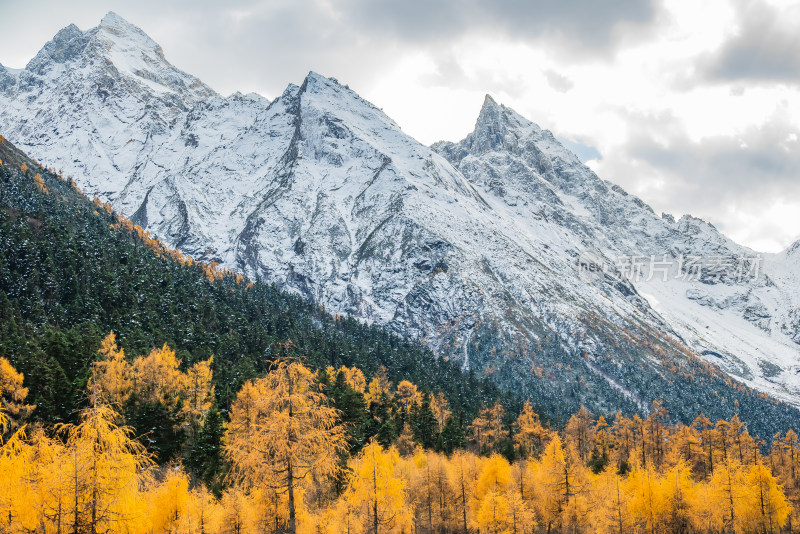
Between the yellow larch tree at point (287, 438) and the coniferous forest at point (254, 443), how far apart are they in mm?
69

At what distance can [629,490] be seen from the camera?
59.4 metres

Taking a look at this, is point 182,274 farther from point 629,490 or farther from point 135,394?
point 629,490

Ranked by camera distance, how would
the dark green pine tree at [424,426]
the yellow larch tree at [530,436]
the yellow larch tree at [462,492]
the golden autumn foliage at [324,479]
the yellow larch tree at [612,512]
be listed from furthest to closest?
the yellow larch tree at [530,436], the dark green pine tree at [424,426], the yellow larch tree at [462,492], the yellow larch tree at [612,512], the golden autumn foliage at [324,479]

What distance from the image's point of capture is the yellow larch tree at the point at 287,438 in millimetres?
18656

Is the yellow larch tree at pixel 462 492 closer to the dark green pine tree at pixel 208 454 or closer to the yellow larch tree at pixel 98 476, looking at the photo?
the dark green pine tree at pixel 208 454

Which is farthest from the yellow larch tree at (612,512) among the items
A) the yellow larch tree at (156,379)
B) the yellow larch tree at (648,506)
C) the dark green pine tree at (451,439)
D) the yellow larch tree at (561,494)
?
the yellow larch tree at (156,379)

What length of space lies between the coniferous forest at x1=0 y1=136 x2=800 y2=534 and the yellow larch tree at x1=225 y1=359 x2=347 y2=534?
69mm

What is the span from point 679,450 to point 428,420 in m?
39.6

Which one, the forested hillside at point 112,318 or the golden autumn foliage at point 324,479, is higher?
the forested hillside at point 112,318

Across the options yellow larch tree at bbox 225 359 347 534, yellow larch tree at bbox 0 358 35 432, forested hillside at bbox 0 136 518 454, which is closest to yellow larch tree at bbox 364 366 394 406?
forested hillside at bbox 0 136 518 454

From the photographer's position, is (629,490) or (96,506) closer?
(96,506)

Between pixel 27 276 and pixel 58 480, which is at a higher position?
pixel 27 276

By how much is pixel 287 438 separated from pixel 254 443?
1.31 m

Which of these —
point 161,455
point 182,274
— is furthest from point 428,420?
point 182,274
